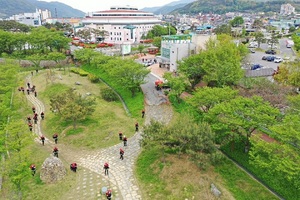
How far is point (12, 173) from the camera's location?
1403 cm

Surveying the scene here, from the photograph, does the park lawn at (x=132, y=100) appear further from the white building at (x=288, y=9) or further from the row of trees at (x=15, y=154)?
the white building at (x=288, y=9)

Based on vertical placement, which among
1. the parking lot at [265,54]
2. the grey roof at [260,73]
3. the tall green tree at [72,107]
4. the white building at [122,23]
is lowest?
the tall green tree at [72,107]

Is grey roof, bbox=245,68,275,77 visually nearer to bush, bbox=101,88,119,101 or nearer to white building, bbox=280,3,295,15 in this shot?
bush, bbox=101,88,119,101

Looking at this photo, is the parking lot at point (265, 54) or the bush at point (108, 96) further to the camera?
the parking lot at point (265, 54)

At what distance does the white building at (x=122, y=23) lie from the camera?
8362cm

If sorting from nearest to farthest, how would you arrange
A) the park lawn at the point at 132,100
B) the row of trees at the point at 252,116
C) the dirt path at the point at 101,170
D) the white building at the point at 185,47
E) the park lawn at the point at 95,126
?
the row of trees at the point at 252,116, the dirt path at the point at 101,170, the park lawn at the point at 95,126, the park lawn at the point at 132,100, the white building at the point at 185,47

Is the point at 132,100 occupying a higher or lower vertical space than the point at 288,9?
lower

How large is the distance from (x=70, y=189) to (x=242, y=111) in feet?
37.2

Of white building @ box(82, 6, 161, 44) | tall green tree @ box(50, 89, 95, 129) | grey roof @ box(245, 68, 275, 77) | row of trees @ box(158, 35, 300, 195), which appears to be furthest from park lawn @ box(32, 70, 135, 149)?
white building @ box(82, 6, 161, 44)

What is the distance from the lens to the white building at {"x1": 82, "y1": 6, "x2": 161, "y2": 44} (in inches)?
3292

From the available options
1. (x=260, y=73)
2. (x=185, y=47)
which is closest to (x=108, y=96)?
(x=185, y=47)

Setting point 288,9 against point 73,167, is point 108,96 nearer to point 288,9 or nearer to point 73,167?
point 73,167

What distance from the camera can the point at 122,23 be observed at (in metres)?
88.3

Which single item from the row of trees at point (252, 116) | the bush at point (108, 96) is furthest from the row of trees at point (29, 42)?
the row of trees at point (252, 116)
